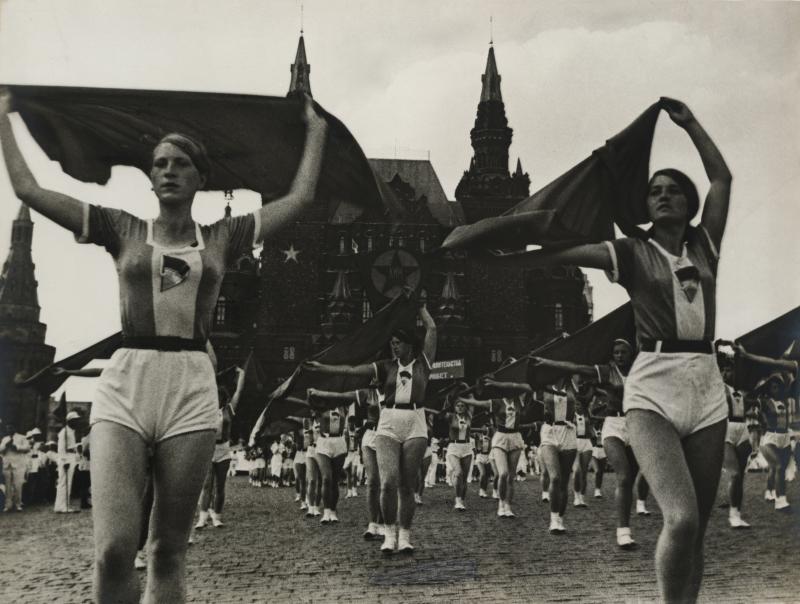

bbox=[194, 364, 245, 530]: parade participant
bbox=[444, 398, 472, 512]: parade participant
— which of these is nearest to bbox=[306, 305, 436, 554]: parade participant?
bbox=[194, 364, 245, 530]: parade participant

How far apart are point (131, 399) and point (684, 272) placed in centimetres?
317

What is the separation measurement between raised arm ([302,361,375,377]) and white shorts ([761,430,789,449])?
6942 millimetres

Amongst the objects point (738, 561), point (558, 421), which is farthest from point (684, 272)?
point (558, 421)

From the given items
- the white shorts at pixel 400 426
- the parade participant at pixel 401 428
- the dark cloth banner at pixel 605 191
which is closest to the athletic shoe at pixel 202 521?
the parade participant at pixel 401 428

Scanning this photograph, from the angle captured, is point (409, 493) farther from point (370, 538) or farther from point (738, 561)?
point (738, 561)

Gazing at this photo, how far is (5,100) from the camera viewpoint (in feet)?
17.6

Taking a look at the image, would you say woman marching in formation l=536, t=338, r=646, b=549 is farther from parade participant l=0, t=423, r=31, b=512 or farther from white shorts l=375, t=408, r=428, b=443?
parade participant l=0, t=423, r=31, b=512

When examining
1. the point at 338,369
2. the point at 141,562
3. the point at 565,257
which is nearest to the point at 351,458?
the point at 141,562

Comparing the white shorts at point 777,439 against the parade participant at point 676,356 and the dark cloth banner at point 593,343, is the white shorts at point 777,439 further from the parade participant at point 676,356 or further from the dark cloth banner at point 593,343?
Result: the parade participant at point 676,356

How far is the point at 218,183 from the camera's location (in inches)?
275

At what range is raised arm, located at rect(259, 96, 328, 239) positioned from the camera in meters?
5.07

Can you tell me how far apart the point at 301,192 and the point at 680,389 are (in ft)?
7.67

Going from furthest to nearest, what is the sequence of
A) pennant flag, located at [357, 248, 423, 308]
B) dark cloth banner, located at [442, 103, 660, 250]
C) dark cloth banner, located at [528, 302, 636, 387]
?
pennant flag, located at [357, 248, 423, 308], dark cloth banner, located at [528, 302, 636, 387], dark cloth banner, located at [442, 103, 660, 250]

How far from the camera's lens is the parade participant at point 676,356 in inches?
204
